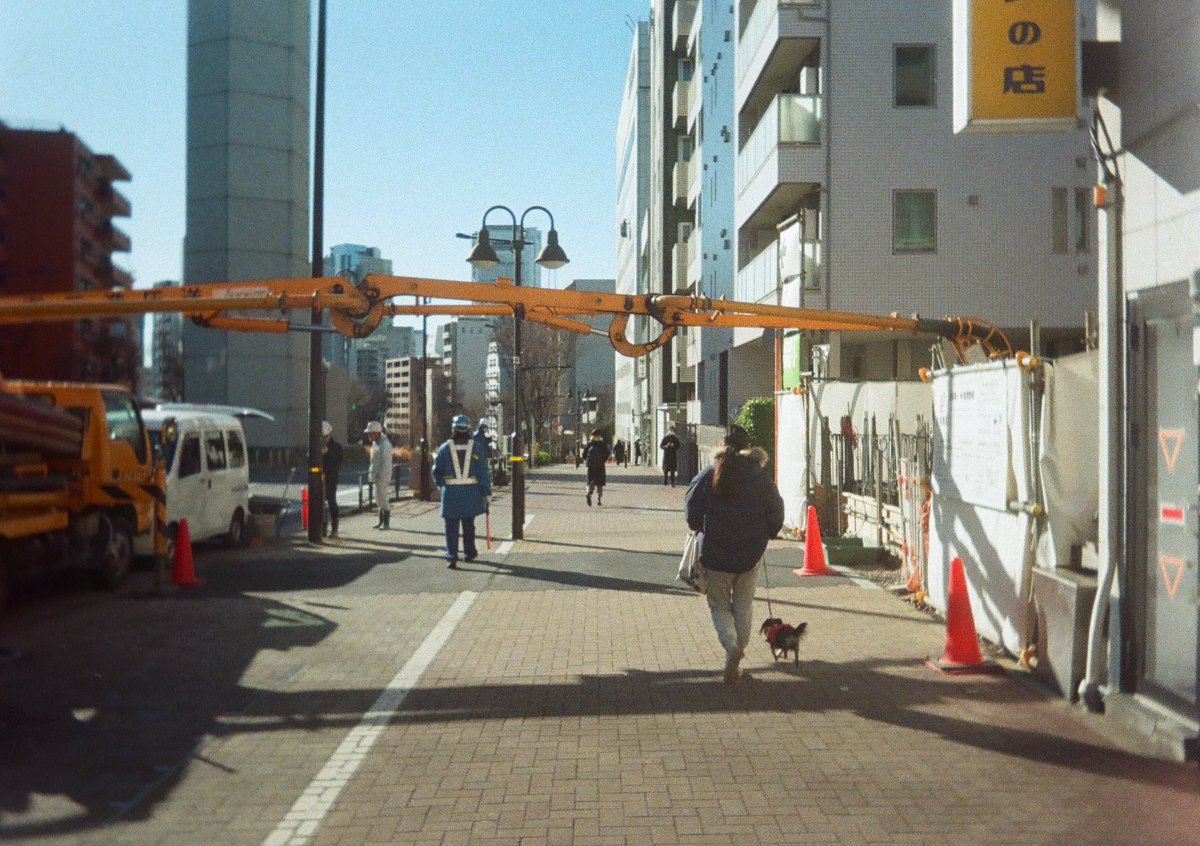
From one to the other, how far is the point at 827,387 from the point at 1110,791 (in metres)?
13.2

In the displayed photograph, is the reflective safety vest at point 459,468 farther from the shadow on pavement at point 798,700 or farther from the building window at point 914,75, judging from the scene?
the building window at point 914,75

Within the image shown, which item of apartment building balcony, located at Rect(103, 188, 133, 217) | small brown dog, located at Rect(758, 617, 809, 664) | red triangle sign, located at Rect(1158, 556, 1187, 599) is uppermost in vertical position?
apartment building balcony, located at Rect(103, 188, 133, 217)

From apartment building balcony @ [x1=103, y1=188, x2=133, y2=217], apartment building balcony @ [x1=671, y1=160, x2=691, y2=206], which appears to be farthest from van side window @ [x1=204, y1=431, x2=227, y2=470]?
apartment building balcony @ [x1=103, y1=188, x2=133, y2=217]

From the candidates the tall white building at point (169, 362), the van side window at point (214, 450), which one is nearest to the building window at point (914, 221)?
the van side window at point (214, 450)

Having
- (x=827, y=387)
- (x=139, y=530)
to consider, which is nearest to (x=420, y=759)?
(x=139, y=530)

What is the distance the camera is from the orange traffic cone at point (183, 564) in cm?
1362

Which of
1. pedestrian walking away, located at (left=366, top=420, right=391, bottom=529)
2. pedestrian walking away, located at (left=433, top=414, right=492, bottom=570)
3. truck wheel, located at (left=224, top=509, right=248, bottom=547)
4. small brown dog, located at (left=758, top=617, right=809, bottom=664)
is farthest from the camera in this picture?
pedestrian walking away, located at (left=366, top=420, right=391, bottom=529)

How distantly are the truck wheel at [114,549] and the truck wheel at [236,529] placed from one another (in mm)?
4148

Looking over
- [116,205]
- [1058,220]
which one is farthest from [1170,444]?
[116,205]

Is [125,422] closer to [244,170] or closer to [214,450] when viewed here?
[214,450]

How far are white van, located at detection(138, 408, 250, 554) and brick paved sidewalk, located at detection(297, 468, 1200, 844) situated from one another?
23.0 ft

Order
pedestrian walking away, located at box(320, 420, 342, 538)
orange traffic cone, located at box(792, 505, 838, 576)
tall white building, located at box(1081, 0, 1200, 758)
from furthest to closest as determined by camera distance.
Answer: pedestrian walking away, located at box(320, 420, 342, 538), orange traffic cone, located at box(792, 505, 838, 576), tall white building, located at box(1081, 0, 1200, 758)

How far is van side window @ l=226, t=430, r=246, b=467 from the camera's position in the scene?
60.2ft

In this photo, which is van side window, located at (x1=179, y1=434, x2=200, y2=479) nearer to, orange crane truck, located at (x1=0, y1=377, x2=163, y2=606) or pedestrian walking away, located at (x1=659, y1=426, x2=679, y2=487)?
orange crane truck, located at (x1=0, y1=377, x2=163, y2=606)
